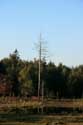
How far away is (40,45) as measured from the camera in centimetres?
4662

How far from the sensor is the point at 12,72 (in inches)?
2360

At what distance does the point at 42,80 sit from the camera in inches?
2180

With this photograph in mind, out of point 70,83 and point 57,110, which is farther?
point 70,83

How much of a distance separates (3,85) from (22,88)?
3.02m

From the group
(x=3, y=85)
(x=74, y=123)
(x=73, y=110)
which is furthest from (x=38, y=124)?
(x=3, y=85)

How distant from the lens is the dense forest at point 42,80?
5425 centimetres

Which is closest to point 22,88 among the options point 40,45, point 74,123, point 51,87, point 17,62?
point 51,87

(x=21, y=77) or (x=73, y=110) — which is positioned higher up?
(x=21, y=77)

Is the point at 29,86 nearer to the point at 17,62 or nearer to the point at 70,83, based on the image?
the point at 70,83

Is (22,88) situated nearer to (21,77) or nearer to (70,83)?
(21,77)

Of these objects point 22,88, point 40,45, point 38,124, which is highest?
point 40,45

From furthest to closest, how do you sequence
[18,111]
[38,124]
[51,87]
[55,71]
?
[55,71] → [51,87] → [18,111] → [38,124]

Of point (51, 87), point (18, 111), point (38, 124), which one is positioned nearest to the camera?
point (38, 124)

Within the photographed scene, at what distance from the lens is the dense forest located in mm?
54250
